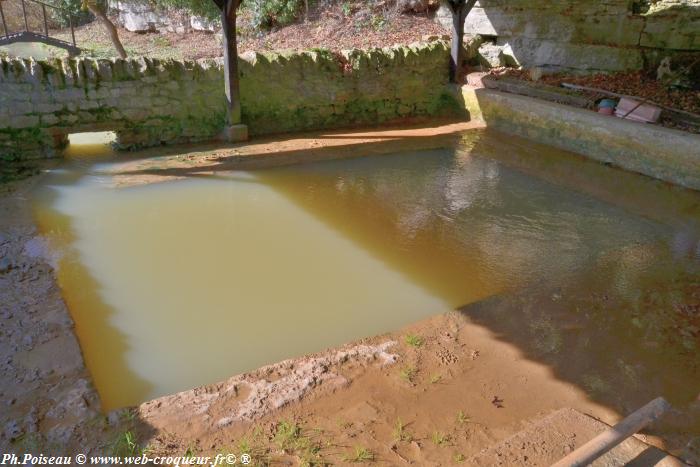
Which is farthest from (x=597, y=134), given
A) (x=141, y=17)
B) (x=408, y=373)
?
(x=141, y=17)

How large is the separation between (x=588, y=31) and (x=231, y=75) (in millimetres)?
7702

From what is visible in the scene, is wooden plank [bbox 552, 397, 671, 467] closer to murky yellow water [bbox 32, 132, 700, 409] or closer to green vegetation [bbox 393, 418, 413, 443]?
murky yellow water [bbox 32, 132, 700, 409]

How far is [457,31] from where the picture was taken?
10.2 metres

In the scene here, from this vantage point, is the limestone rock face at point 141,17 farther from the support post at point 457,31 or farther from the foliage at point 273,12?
the support post at point 457,31

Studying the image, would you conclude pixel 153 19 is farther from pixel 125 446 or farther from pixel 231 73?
pixel 125 446

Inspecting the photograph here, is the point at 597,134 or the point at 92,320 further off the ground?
the point at 597,134

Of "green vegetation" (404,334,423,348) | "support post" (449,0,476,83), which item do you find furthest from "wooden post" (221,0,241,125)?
"green vegetation" (404,334,423,348)

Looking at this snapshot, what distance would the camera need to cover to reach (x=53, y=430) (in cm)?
273

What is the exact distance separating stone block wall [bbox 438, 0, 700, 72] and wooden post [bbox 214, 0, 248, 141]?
6.39 metres

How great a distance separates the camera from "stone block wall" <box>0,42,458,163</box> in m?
7.00

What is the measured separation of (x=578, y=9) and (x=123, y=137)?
31.0 ft

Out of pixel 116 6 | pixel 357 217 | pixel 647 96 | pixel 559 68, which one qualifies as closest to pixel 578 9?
pixel 559 68

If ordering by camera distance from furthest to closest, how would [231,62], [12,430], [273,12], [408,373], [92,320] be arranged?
[273,12] < [231,62] < [92,320] < [408,373] < [12,430]

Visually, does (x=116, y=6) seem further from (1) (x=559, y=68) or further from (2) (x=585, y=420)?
(2) (x=585, y=420)
